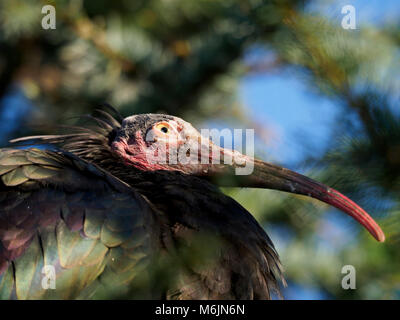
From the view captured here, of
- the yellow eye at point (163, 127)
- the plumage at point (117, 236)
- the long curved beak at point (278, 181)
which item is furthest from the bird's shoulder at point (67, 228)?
the yellow eye at point (163, 127)

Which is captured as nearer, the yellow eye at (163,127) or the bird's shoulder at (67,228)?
the bird's shoulder at (67,228)

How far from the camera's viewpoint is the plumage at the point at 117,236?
2.71m

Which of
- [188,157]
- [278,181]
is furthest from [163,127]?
[278,181]

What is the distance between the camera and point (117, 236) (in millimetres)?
2834

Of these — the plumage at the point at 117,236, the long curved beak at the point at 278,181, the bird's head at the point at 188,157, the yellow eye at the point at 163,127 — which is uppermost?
the yellow eye at the point at 163,127

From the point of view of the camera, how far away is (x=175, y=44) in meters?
7.41

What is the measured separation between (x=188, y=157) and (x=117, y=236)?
1218mm

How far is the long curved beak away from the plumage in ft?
1.11

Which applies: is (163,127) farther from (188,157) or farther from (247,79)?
(247,79)

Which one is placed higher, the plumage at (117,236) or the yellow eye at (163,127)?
the yellow eye at (163,127)

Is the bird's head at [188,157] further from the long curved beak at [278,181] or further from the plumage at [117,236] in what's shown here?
the plumage at [117,236]

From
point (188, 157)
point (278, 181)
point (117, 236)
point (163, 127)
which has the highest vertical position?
point (163, 127)

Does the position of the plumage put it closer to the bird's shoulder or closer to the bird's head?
the bird's shoulder

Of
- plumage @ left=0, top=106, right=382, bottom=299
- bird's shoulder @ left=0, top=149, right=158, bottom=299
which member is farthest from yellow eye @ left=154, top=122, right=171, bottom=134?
bird's shoulder @ left=0, top=149, right=158, bottom=299
